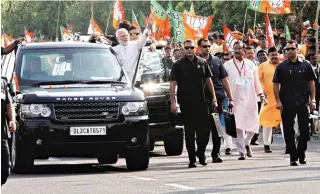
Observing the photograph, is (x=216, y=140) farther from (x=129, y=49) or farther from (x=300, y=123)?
(x=129, y=49)

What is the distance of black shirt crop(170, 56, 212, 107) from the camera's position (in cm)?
1808

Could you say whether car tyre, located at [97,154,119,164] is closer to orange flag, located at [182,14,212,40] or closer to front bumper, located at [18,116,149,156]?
front bumper, located at [18,116,149,156]

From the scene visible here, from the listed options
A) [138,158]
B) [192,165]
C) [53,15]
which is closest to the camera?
[138,158]

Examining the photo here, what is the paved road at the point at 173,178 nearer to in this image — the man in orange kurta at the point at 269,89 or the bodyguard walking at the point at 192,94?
the bodyguard walking at the point at 192,94

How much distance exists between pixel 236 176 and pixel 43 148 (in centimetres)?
252

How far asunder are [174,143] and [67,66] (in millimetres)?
3326

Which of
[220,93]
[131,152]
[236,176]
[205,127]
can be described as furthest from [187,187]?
[220,93]

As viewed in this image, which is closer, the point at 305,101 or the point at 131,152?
the point at 131,152

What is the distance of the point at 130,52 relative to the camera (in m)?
19.6


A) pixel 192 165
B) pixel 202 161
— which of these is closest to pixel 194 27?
pixel 202 161

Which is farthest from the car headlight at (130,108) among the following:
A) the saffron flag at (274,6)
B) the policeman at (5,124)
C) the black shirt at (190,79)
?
the saffron flag at (274,6)

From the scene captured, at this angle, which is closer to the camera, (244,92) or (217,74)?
(217,74)

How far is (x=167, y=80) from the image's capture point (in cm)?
2066

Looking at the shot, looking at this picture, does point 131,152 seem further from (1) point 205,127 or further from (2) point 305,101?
(2) point 305,101
